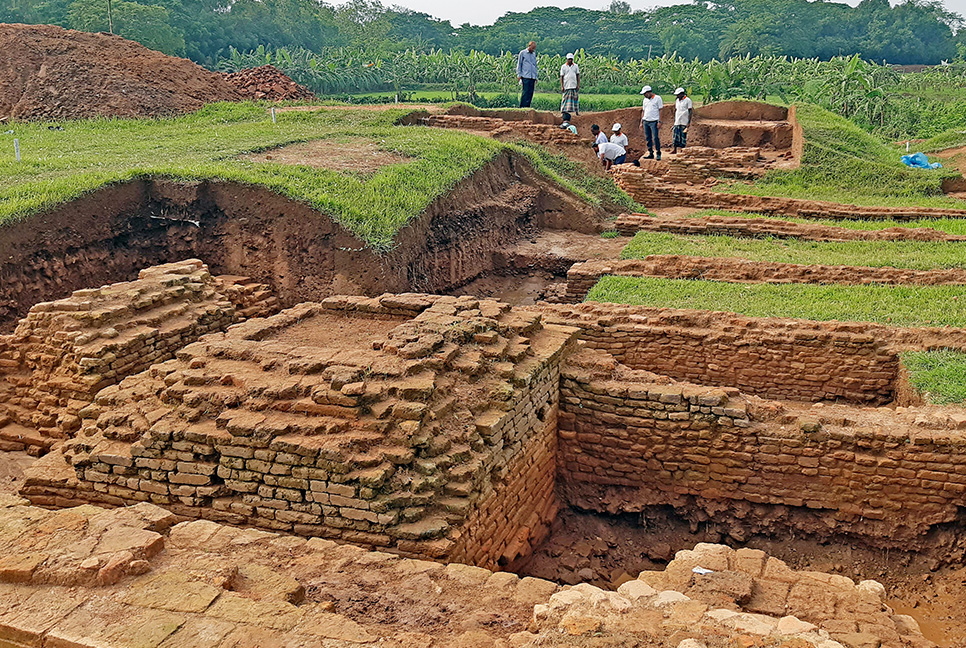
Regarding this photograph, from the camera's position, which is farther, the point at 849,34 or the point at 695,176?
the point at 849,34

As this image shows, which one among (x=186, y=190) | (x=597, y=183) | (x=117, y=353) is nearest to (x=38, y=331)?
(x=117, y=353)

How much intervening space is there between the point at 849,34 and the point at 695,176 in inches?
1851

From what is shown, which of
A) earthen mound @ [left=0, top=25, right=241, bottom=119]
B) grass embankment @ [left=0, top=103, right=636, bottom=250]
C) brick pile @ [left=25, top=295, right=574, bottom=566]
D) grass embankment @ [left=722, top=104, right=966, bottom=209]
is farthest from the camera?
earthen mound @ [left=0, top=25, right=241, bottom=119]

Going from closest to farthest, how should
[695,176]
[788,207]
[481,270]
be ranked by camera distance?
[481,270], [788,207], [695,176]

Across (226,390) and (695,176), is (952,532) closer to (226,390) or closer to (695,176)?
(226,390)

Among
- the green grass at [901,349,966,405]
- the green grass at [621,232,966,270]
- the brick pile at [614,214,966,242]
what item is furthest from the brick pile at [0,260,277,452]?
the brick pile at [614,214,966,242]

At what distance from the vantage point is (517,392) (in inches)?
229

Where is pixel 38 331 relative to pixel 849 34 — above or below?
below

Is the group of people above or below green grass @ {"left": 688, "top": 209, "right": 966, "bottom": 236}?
above

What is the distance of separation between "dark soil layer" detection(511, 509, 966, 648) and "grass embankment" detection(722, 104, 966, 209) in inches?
423

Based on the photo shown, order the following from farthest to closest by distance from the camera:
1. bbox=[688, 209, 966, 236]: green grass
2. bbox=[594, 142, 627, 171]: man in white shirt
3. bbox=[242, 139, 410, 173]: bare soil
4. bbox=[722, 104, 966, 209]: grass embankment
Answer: bbox=[594, 142, 627, 171]: man in white shirt < bbox=[722, 104, 966, 209]: grass embankment < bbox=[688, 209, 966, 236]: green grass < bbox=[242, 139, 410, 173]: bare soil

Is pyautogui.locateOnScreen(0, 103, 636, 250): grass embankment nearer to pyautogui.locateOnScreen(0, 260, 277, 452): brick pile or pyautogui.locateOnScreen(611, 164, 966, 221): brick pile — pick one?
pyautogui.locateOnScreen(611, 164, 966, 221): brick pile

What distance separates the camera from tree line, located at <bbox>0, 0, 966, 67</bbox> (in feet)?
139

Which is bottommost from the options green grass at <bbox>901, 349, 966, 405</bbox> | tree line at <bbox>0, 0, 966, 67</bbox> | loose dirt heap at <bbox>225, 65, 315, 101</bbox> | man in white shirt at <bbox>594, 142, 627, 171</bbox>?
green grass at <bbox>901, 349, 966, 405</bbox>
